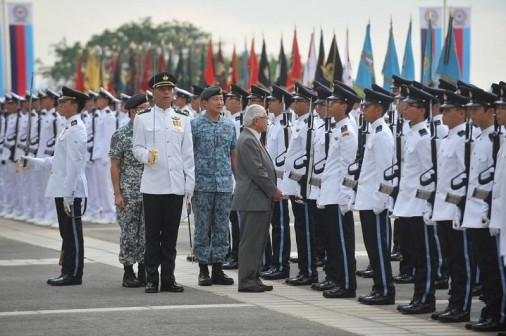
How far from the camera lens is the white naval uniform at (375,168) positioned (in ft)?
42.4

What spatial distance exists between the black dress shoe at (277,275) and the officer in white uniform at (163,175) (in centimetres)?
173

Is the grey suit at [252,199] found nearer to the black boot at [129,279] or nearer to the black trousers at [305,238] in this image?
the black trousers at [305,238]

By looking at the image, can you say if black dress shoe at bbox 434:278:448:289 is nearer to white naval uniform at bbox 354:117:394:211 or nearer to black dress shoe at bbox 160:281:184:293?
white naval uniform at bbox 354:117:394:211

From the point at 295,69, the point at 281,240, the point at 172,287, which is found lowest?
the point at 172,287

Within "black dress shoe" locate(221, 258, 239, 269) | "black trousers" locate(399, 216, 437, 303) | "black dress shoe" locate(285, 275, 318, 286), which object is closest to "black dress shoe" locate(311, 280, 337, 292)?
"black dress shoe" locate(285, 275, 318, 286)

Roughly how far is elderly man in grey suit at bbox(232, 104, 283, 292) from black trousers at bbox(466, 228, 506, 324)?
3163mm

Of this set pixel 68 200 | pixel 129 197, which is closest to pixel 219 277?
pixel 129 197

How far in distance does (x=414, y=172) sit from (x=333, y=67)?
13.6 m

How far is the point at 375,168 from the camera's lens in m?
13.0

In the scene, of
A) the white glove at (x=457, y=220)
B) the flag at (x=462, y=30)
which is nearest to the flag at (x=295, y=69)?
the flag at (x=462, y=30)

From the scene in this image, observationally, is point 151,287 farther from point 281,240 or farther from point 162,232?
point 281,240

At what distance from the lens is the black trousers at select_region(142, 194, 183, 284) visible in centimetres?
1390

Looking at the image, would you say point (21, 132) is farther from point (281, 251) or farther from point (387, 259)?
point (387, 259)

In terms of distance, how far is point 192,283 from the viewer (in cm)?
1492
